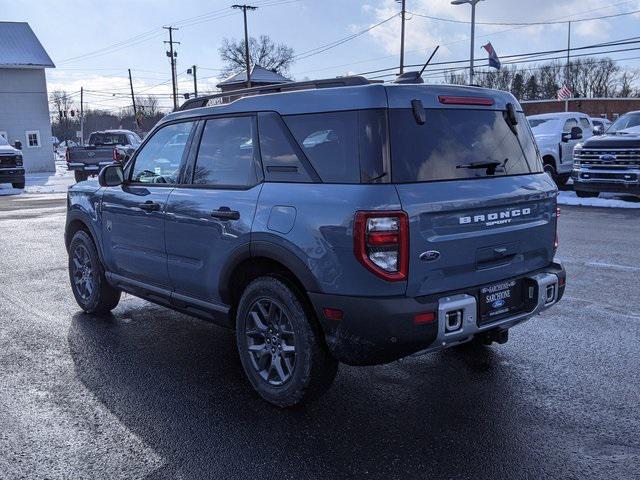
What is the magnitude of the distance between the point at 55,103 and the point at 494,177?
12346 centimetres

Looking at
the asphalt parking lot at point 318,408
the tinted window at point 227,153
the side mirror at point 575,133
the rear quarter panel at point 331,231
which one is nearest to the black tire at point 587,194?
the side mirror at point 575,133

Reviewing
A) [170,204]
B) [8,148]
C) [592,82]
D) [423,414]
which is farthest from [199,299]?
[592,82]

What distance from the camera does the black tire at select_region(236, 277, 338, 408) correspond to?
3.63m

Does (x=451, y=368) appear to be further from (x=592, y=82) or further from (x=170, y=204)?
Answer: (x=592, y=82)

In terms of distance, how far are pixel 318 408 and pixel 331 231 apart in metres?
1.24

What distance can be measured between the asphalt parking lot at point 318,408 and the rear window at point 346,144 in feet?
4.92

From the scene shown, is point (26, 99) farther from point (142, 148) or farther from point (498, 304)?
point (498, 304)

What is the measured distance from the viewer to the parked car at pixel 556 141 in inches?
686

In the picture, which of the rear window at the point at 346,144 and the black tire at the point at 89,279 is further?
the black tire at the point at 89,279

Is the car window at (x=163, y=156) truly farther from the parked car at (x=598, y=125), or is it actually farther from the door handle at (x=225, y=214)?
the parked car at (x=598, y=125)

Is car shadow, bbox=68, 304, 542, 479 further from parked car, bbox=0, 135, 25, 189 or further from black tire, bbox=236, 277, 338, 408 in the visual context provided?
parked car, bbox=0, 135, 25, 189

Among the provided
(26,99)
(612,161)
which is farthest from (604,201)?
(26,99)

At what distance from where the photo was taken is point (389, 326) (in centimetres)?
326

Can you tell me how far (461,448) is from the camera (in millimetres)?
3297
